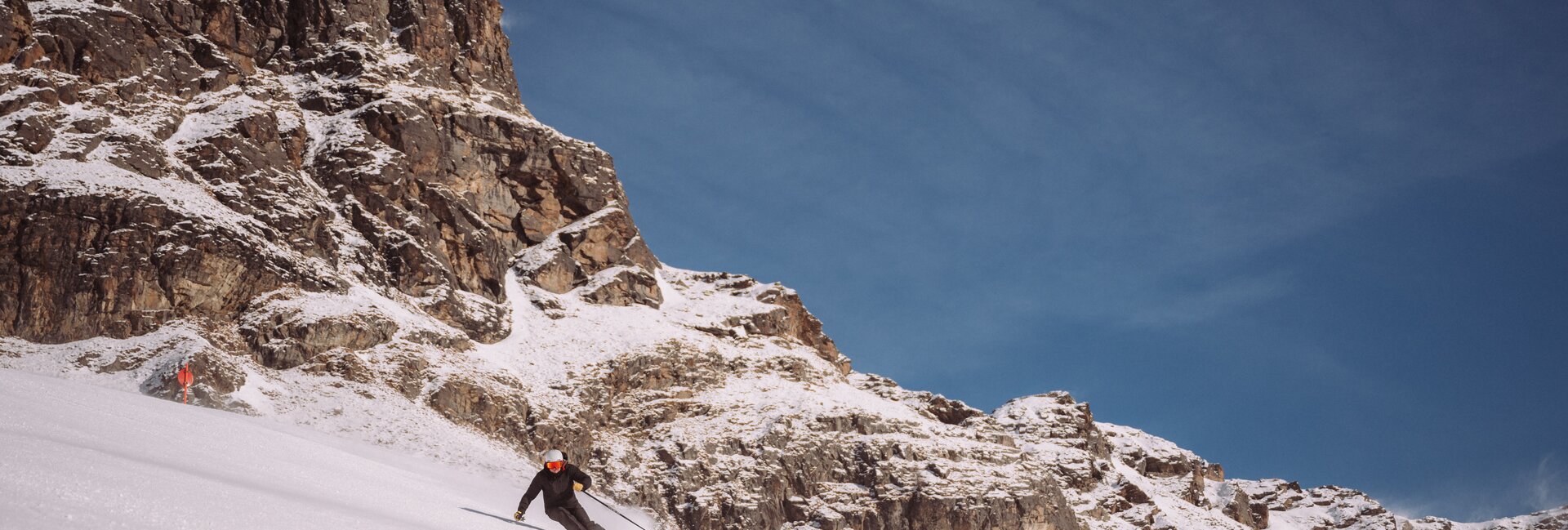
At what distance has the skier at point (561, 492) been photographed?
15.1 meters

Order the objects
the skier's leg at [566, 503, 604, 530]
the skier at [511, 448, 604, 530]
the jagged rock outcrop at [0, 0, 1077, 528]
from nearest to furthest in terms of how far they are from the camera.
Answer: the skier at [511, 448, 604, 530], the skier's leg at [566, 503, 604, 530], the jagged rock outcrop at [0, 0, 1077, 528]

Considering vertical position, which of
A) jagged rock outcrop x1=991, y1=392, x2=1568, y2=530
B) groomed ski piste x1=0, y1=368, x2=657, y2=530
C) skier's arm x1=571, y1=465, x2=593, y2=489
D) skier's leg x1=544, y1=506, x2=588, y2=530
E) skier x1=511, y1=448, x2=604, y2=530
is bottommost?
groomed ski piste x1=0, y1=368, x2=657, y2=530

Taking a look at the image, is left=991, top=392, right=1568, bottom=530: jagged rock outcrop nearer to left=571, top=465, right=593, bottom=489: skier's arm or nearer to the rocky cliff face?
the rocky cliff face

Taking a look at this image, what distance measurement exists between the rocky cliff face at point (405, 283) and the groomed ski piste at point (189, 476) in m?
25.0

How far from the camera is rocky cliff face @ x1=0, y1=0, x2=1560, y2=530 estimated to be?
48250 millimetres

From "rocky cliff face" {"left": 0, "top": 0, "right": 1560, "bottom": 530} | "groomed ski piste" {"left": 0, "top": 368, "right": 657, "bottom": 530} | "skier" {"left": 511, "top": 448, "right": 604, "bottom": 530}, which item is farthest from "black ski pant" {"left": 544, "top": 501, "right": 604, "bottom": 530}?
"rocky cliff face" {"left": 0, "top": 0, "right": 1560, "bottom": 530}

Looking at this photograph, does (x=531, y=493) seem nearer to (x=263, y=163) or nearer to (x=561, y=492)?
(x=561, y=492)

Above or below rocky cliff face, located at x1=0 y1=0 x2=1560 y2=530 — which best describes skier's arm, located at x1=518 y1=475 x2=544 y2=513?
below

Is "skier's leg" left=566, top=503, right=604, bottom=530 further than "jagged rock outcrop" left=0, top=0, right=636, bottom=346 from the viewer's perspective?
No

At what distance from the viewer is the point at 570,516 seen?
49.8 ft

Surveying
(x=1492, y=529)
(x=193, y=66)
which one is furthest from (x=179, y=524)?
(x=1492, y=529)

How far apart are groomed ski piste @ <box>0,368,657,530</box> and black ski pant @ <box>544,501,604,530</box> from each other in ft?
1.18

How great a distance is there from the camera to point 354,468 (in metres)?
17.7

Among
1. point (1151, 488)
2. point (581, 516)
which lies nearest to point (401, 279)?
point (581, 516)
